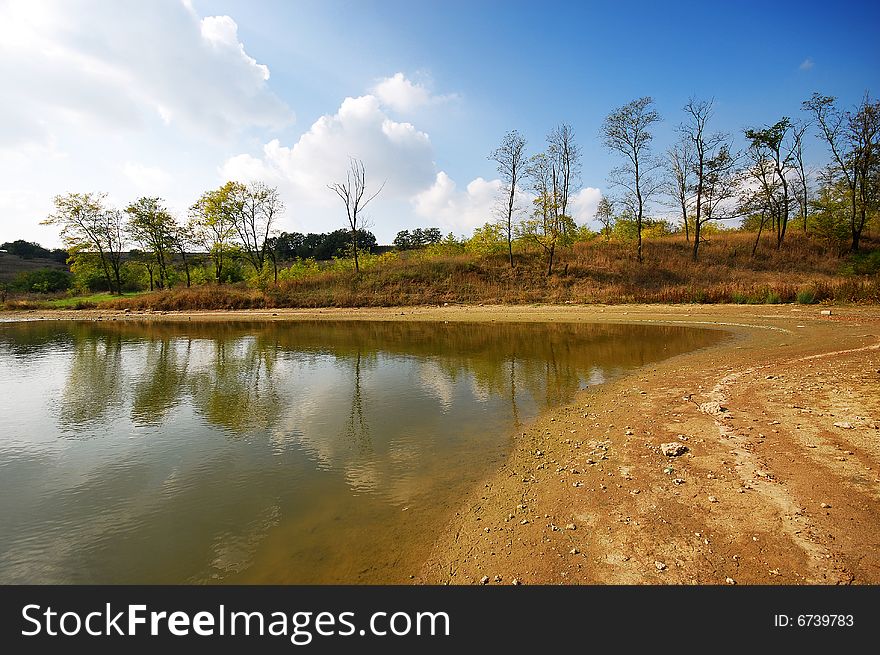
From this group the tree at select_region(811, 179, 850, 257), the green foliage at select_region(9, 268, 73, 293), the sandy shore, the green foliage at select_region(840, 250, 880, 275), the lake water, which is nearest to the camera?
the sandy shore

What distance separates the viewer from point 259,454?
19.5 ft

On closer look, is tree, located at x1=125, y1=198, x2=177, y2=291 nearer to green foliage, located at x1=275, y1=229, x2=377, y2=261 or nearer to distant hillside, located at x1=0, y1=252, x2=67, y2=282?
green foliage, located at x1=275, y1=229, x2=377, y2=261

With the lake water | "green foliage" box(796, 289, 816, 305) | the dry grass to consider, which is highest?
the dry grass

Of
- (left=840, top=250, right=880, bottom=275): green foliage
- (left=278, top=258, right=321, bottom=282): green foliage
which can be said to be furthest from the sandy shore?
(left=278, top=258, right=321, bottom=282): green foliage

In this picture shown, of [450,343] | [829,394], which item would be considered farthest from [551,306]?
[829,394]

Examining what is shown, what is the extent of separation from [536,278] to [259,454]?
3165 cm

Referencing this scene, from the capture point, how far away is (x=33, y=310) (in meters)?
40.5

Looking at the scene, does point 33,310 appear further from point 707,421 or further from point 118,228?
point 707,421

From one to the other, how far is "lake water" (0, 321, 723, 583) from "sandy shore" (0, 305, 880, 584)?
23.6 inches

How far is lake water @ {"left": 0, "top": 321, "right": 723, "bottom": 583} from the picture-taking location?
3.62 meters

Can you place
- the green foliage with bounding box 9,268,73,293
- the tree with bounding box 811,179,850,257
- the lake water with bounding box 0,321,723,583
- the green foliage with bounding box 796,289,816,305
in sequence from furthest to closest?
the green foliage with bounding box 9,268,73,293 → the tree with bounding box 811,179,850,257 → the green foliage with bounding box 796,289,816,305 → the lake water with bounding box 0,321,723,583

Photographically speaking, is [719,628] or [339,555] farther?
[339,555]

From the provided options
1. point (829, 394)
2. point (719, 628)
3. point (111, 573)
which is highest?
point (829, 394)

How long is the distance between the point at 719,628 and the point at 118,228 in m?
64.5
